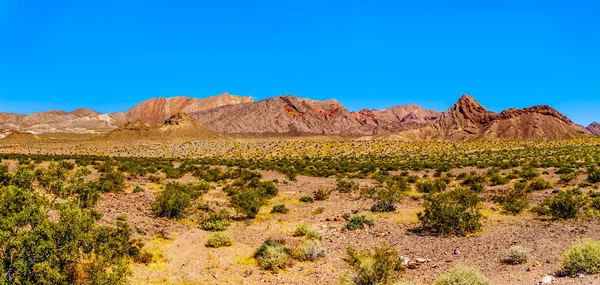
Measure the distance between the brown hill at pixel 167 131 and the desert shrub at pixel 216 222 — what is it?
112 metres

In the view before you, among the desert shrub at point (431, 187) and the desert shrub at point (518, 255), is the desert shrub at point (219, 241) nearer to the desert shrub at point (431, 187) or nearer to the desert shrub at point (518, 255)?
the desert shrub at point (518, 255)

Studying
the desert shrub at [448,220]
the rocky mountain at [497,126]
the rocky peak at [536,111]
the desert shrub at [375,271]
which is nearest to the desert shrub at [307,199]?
the desert shrub at [448,220]

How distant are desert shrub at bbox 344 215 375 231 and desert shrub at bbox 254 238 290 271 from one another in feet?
12.6

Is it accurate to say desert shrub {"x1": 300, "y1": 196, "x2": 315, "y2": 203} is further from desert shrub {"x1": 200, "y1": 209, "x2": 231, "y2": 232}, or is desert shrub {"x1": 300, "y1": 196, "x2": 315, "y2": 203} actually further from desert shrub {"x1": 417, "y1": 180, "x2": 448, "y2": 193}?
desert shrub {"x1": 417, "y1": 180, "x2": 448, "y2": 193}

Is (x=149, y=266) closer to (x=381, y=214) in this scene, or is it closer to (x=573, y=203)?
(x=381, y=214)

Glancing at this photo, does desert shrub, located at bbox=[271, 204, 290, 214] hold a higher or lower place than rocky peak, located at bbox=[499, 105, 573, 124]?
lower

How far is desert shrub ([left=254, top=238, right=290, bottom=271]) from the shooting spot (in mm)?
11531

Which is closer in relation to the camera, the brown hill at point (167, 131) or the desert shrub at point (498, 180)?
the desert shrub at point (498, 180)

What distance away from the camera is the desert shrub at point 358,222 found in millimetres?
15633

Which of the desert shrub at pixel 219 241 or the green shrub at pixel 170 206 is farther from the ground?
the green shrub at pixel 170 206

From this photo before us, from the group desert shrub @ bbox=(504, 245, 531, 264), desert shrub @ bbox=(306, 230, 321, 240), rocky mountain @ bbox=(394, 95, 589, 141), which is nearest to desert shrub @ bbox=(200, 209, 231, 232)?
desert shrub @ bbox=(306, 230, 321, 240)

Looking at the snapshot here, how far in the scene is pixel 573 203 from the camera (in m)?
15.1

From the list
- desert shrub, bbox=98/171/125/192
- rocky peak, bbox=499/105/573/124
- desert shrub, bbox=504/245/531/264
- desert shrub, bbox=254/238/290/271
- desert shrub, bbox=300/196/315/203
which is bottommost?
desert shrub, bbox=254/238/290/271

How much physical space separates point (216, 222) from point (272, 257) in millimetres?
5543
